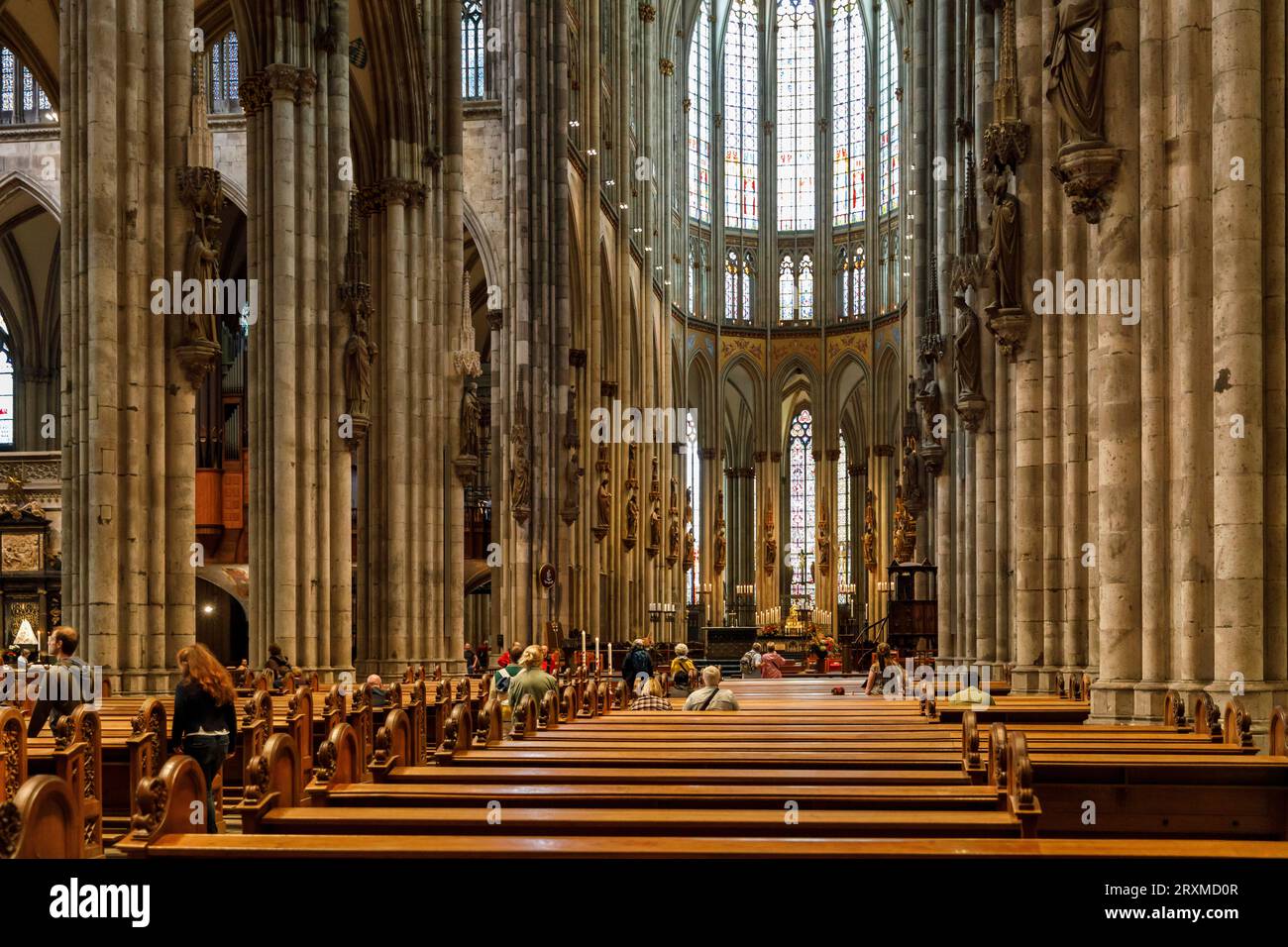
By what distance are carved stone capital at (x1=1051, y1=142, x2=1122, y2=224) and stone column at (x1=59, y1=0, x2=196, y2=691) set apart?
969cm

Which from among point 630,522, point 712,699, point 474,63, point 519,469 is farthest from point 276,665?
point 630,522

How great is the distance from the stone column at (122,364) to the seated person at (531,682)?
5.18m

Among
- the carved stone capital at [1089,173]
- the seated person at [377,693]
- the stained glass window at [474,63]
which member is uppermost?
the stained glass window at [474,63]

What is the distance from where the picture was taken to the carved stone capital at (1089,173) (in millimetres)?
13234

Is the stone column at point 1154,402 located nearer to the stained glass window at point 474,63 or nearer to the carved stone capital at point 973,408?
the carved stone capital at point 973,408

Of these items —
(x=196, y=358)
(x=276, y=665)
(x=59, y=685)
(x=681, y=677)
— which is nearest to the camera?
(x=59, y=685)

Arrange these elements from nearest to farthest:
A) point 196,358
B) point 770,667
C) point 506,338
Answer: point 196,358
point 506,338
point 770,667

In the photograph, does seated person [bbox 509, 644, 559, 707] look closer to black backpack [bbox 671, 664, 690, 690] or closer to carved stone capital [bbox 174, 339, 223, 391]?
carved stone capital [bbox 174, 339, 223, 391]

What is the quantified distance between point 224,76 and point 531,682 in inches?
1113

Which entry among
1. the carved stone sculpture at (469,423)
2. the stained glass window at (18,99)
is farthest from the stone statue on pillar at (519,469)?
the stained glass window at (18,99)

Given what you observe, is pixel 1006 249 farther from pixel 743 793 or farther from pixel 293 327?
pixel 743 793

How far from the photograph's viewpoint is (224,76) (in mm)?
38188
